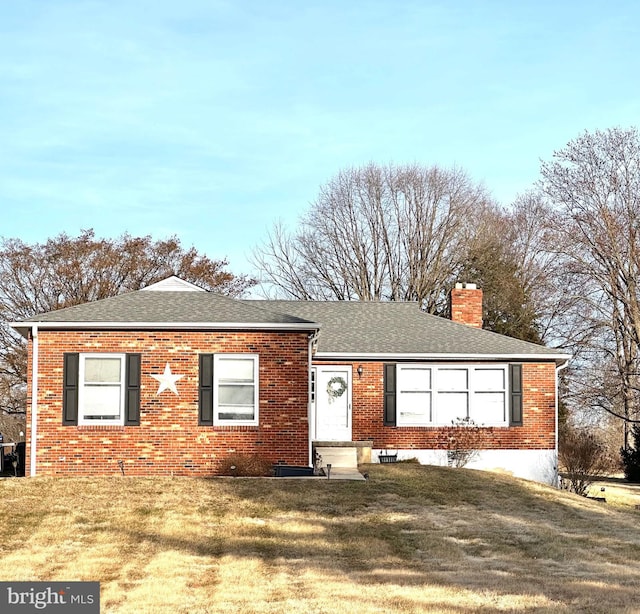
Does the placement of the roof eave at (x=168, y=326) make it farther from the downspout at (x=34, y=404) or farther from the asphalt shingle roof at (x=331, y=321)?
the downspout at (x=34, y=404)

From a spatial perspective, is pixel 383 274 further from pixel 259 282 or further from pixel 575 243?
pixel 575 243

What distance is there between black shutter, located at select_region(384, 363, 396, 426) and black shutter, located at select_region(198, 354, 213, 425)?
5940mm

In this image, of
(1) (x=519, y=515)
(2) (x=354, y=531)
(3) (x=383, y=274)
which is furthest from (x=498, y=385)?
(3) (x=383, y=274)

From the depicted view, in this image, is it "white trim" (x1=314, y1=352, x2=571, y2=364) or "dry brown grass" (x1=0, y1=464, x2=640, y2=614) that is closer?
"dry brown grass" (x1=0, y1=464, x2=640, y2=614)

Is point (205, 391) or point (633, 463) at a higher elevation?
point (205, 391)

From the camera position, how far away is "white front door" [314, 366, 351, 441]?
83.2ft

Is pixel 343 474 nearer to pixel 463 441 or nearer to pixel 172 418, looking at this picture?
pixel 172 418

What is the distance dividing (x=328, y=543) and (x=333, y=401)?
11.4m

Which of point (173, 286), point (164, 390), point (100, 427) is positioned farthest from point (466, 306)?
point (100, 427)

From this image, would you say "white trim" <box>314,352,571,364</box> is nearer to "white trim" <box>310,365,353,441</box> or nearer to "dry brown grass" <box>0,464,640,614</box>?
"white trim" <box>310,365,353,441</box>

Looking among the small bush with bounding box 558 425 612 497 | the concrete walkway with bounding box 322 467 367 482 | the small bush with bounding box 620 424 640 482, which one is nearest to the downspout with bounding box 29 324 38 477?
the concrete walkway with bounding box 322 467 367 482

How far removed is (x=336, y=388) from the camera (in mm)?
25406

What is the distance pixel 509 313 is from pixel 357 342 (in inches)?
762

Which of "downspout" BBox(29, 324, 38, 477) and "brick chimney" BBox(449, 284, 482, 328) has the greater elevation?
"brick chimney" BBox(449, 284, 482, 328)
